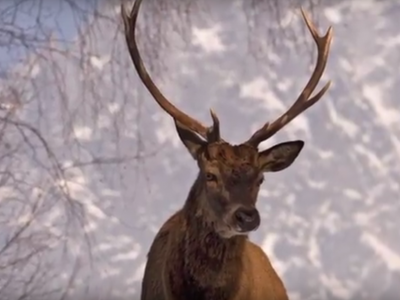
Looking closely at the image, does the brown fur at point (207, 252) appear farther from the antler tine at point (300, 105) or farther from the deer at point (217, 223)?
the antler tine at point (300, 105)

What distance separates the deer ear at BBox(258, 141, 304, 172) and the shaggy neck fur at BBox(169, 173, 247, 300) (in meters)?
0.20

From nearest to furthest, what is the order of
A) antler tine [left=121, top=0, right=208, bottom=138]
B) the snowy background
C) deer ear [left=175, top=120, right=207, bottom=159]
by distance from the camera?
deer ear [left=175, top=120, right=207, bottom=159]
antler tine [left=121, top=0, right=208, bottom=138]
the snowy background

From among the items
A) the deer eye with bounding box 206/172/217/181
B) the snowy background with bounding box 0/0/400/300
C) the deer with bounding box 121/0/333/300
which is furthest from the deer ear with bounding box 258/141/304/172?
the snowy background with bounding box 0/0/400/300

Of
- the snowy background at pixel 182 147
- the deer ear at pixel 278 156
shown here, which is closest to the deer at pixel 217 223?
the deer ear at pixel 278 156

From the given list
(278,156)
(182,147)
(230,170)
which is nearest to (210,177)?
(230,170)

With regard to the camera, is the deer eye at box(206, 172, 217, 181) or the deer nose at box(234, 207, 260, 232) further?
the deer eye at box(206, 172, 217, 181)

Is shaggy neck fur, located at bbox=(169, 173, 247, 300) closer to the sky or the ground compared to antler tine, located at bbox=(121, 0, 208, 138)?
closer to the ground

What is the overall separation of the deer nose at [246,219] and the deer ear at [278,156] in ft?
0.73

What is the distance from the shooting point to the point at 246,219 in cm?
255

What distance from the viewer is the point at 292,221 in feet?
13.5

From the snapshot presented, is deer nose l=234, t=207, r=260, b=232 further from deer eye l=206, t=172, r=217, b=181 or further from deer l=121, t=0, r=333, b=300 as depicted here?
deer eye l=206, t=172, r=217, b=181

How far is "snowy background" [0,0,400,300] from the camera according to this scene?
13.1 feet

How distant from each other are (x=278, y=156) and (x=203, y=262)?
0.39m

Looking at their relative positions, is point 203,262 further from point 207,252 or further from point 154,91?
point 154,91
